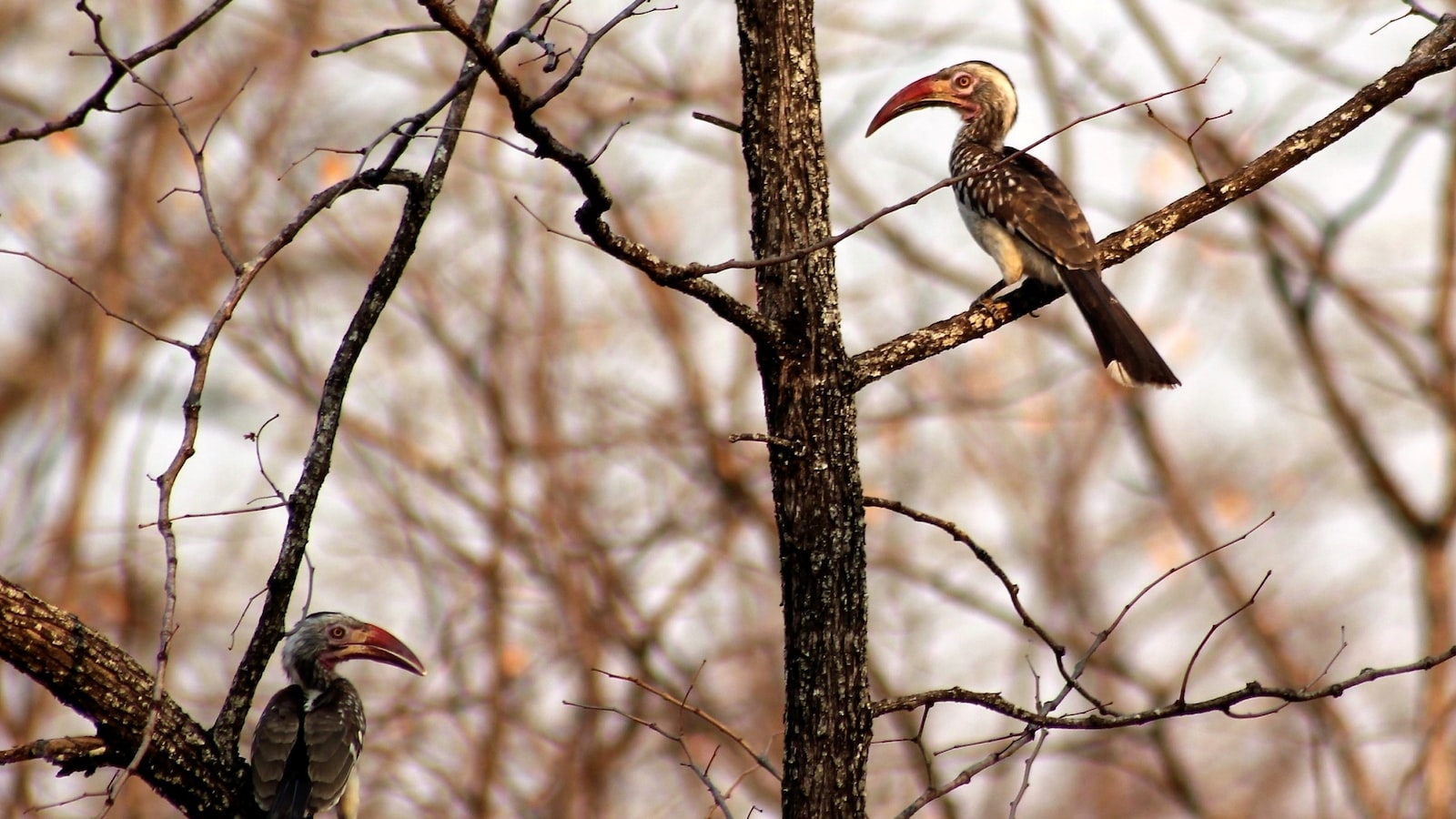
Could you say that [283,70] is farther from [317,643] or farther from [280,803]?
[280,803]

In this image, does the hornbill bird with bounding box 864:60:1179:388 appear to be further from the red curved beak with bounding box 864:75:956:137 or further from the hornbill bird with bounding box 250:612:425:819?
the hornbill bird with bounding box 250:612:425:819

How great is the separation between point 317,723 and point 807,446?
7.49ft

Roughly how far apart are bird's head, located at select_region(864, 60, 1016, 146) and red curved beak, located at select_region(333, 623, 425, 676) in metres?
2.99

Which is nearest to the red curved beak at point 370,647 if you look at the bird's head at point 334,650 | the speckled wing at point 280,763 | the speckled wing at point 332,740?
the bird's head at point 334,650

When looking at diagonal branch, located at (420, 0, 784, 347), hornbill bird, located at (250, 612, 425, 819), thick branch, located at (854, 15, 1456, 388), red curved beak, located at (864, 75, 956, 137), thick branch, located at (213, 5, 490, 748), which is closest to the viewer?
diagonal branch, located at (420, 0, 784, 347)

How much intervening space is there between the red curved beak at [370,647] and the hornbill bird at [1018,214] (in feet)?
7.82

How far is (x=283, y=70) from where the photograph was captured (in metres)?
9.32

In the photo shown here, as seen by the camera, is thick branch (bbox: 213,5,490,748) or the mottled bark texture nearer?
the mottled bark texture

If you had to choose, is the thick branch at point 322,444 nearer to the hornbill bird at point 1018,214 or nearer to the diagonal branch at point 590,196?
the diagonal branch at point 590,196

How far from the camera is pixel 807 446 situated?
2760 mm

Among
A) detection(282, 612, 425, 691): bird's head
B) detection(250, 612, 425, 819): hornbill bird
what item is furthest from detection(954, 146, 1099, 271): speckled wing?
detection(282, 612, 425, 691): bird's head

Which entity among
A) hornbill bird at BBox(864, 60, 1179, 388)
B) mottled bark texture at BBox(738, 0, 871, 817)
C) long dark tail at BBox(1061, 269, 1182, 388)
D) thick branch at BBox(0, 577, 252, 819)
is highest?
hornbill bird at BBox(864, 60, 1179, 388)

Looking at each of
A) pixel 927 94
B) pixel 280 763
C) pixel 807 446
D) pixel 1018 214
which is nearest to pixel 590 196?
pixel 807 446

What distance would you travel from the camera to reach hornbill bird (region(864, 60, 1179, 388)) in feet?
13.8
